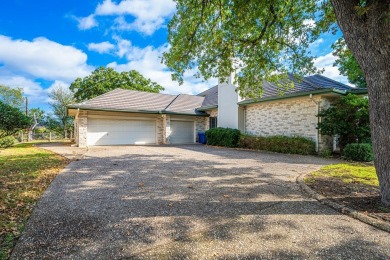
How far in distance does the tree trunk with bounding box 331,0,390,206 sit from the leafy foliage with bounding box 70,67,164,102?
29.1 metres

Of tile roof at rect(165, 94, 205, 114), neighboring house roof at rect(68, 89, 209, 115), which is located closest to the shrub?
neighboring house roof at rect(68, 89, 209, 115)

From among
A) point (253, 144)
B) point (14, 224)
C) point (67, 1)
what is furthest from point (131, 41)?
point (14, 224)

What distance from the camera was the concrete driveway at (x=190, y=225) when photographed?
214cm

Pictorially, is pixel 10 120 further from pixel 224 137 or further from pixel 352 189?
pixel 224 137

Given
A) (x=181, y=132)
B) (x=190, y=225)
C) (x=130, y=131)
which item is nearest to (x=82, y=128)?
(x=130, y=131)

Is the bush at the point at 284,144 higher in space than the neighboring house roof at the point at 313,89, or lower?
lower

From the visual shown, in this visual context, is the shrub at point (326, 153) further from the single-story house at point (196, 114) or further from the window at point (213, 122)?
the window at point (213, 122)

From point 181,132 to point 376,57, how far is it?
15.3 m

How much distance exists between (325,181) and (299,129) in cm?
695

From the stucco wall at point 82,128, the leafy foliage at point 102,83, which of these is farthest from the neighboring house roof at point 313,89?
the leafy foliage at point 102,83

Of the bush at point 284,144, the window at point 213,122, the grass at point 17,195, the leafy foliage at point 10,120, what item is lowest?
the grass at point 17,195

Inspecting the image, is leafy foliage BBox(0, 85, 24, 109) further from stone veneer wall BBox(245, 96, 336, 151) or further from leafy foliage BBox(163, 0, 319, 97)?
stone veneer wall BBox(245, 96, 336, 151)

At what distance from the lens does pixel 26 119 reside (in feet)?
14.8

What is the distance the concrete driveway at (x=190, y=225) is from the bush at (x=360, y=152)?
5.60 metres
